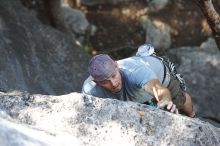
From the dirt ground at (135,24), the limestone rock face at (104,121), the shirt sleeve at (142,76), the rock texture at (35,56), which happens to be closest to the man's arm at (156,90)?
the shirt sleeve at (142,76)

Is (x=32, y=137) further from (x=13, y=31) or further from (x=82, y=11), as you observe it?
(x=82, y=11)

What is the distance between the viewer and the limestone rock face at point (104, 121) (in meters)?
3.08

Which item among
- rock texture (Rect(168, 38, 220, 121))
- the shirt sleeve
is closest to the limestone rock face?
the shirt sleeve

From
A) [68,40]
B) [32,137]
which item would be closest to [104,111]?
[32,137]

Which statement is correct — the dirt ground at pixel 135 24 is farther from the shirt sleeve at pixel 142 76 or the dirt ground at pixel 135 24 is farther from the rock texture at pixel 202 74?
the shirt sleeve at pixel 142 76

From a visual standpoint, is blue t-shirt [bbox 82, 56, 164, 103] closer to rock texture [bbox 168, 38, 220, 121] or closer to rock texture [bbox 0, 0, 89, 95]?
rock texture [bbox 0, 0, 89, 95]

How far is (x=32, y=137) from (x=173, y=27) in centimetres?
768

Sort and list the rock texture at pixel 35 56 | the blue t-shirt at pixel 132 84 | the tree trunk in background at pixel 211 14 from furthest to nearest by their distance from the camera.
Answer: the rock texture at pixel 35 56 < the tree trunk in background at pixel 211 14 < the blue t-shirt at pixel 132 84

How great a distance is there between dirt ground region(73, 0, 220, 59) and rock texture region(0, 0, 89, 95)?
98.6 inches

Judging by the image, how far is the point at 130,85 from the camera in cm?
435

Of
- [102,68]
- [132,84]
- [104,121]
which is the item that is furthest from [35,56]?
[104,121]

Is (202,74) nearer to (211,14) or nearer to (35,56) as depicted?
(35,56)

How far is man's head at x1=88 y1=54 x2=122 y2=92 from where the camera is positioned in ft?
13.5

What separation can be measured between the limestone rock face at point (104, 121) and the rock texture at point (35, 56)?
89.8 inches
